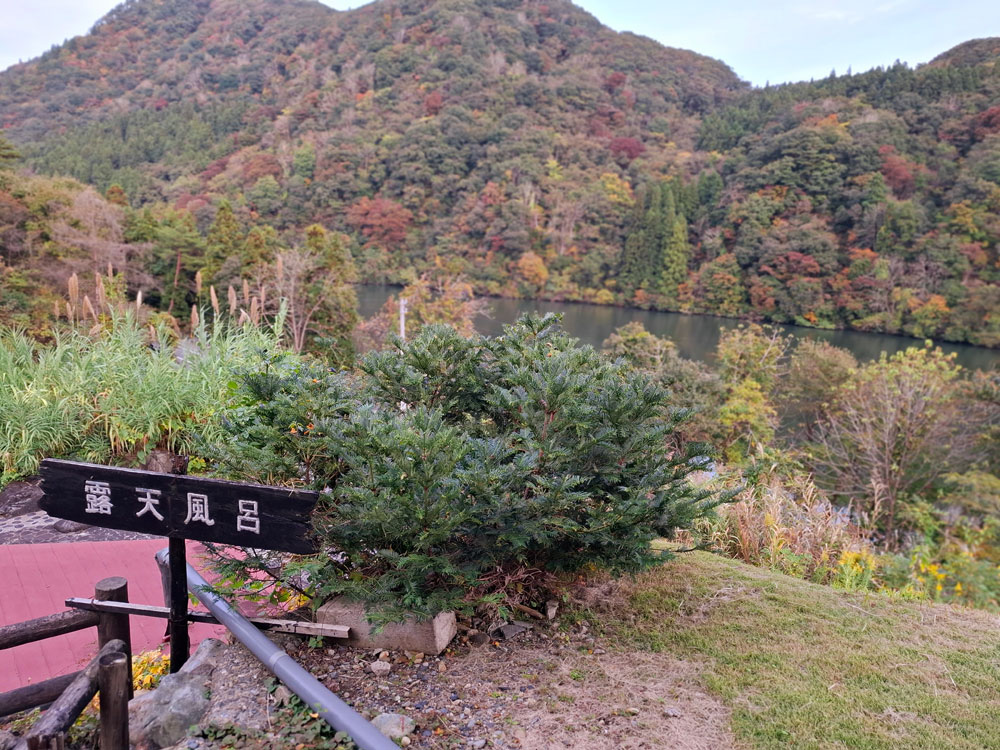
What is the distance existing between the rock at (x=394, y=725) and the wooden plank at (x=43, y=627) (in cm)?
101

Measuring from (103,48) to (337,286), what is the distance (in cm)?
7223

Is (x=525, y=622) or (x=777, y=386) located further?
(x=777, y=386)

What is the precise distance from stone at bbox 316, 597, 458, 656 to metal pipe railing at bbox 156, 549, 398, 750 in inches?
10.8

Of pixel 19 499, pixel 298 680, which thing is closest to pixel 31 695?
pixel 298 680

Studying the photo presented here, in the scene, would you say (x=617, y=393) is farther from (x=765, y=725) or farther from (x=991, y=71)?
(x=991, y=71)

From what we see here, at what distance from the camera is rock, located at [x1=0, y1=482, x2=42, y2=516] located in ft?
12.8

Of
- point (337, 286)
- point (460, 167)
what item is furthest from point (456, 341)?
point (460, 167)

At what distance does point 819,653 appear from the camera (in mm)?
2205

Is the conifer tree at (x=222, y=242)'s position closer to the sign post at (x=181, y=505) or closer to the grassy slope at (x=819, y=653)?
the sign post at (x=181, y=505)

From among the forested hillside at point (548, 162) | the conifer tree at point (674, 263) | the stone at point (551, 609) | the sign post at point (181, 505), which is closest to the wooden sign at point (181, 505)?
the sign post at point (181, 505)

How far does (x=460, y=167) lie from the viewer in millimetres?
41594

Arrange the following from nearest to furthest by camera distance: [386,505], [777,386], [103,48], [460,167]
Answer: [386,505] → [777,386] → [460,167] → [103,48]

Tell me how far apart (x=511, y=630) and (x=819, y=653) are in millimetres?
1081

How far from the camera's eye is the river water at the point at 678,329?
2381cm
